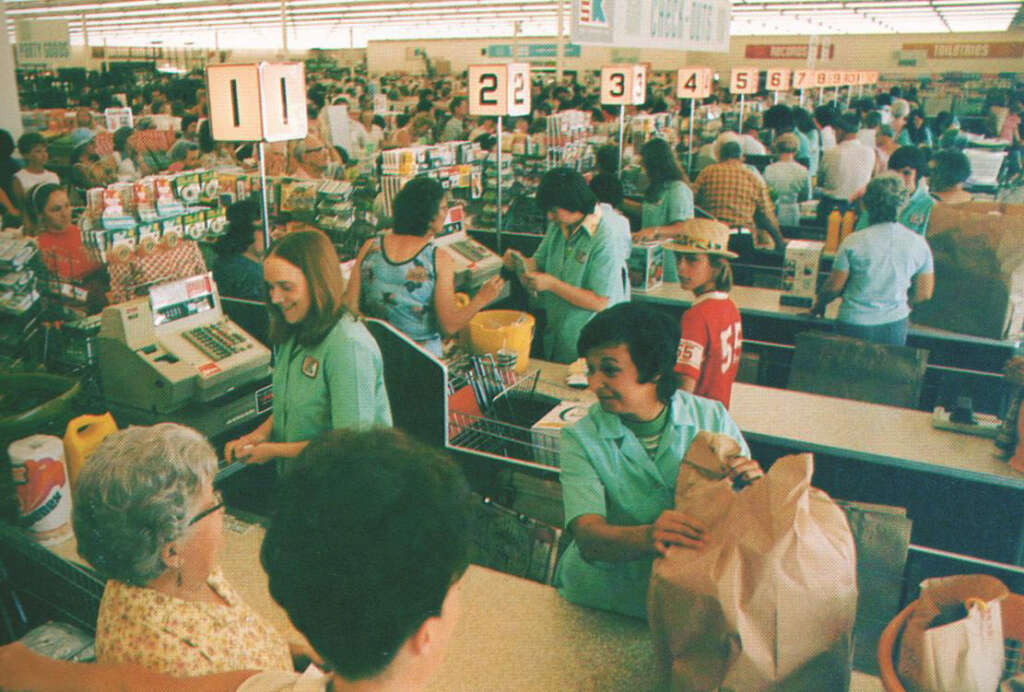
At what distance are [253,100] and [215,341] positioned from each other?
46.9 inches

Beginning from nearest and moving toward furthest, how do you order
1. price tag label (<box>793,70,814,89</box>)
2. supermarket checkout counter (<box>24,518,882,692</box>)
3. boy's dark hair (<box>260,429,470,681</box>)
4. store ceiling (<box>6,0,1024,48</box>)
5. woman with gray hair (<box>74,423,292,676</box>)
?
boy's dark hair (<box>260,429,470,681</box>) → woman with gray hair (<box>74,423,292,676</box>) → supermarket checkout counter (<box>24,518,882,692</box>) → price tag label (<box>793,70,814,89</box>) → store ceiling (<box>6,0,1024,48</box>)

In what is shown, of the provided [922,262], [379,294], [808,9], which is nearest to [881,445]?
[922,262]

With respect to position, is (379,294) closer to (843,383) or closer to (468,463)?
(468,463)

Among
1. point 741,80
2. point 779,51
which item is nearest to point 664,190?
point 741,80

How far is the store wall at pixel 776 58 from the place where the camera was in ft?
95.2

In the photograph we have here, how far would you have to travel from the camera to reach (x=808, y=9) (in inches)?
903

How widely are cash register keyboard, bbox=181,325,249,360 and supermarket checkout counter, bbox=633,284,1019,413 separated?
2812 mm

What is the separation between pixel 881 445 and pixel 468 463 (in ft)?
5.52

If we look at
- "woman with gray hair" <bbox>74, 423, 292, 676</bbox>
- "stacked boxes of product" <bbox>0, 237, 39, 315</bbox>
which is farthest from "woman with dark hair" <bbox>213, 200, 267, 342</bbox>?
"woman with gray hair" <bbox>74, 423, 292, 676</bbox>

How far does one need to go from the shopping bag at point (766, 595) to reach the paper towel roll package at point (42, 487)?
177cm

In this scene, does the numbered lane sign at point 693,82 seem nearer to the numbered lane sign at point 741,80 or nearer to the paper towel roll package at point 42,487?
the numbered lane sign at point 741,80

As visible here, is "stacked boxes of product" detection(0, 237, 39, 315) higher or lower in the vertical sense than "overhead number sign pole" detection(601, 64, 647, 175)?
lower

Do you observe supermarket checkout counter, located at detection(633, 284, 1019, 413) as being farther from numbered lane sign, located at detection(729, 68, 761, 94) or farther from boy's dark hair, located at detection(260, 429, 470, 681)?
numbered lane sign, located at detection(729, 68, 761, 94)

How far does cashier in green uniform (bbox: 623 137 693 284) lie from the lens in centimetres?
573
